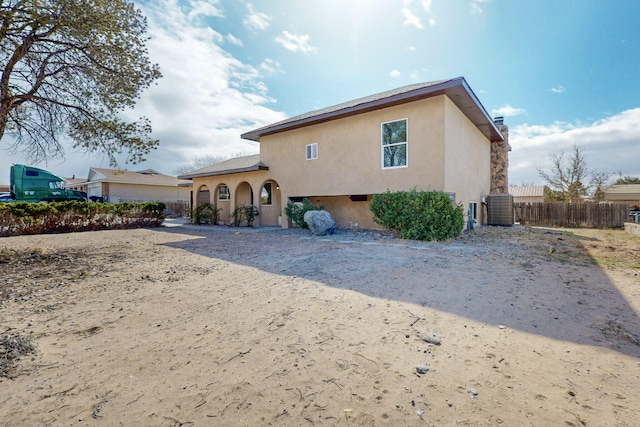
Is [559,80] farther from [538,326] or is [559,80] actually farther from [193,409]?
[193,409]

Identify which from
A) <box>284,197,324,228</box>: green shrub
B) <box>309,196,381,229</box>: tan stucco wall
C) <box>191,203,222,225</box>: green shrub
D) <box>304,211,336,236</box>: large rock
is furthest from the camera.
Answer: <box>191,203,222,225</box>: green shrub

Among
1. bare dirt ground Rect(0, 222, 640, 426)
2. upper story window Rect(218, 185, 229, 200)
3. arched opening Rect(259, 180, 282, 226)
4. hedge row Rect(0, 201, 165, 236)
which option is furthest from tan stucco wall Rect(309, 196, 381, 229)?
hedge row Rect(0, 201, 165, 236)

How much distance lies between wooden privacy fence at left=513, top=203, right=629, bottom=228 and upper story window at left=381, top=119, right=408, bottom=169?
1150 cm

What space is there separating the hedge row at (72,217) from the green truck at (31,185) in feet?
36.9

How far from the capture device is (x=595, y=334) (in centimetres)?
278

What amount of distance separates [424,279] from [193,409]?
12.5 feet

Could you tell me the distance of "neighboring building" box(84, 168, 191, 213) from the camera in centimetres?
2844

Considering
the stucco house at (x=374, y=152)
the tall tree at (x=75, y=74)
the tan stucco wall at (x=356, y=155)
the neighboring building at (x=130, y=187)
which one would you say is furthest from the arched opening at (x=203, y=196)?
the tall tree at (x=75, y=74)

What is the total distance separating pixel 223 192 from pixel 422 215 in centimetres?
1381

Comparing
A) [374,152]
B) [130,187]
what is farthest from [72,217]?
[130,187]

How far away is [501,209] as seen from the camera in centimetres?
1449

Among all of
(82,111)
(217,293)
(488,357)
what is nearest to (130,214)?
(82,111)

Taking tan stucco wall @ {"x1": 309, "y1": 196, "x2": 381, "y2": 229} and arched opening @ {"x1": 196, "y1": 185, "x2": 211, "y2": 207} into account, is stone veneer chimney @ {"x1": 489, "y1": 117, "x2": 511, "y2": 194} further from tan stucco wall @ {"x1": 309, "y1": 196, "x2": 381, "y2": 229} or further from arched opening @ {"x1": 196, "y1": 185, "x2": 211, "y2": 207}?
arched opening @ {"x1": 196, "y1": 185, "x2": 211, "y2": 207}

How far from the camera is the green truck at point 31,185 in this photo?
1992cm
